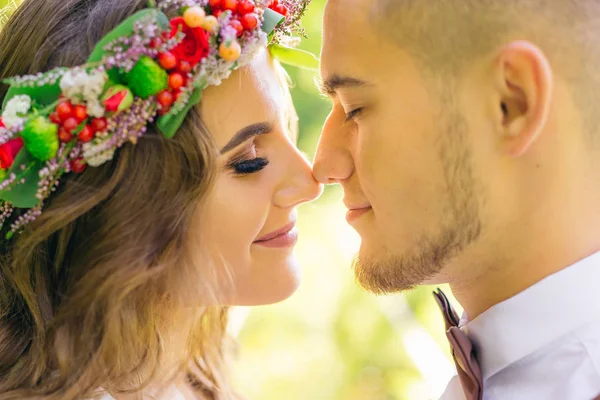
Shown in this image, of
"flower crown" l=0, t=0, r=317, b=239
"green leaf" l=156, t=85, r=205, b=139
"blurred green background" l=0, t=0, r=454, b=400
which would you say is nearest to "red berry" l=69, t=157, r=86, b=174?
"flower crown" l=0, t=0, r=317, b=239

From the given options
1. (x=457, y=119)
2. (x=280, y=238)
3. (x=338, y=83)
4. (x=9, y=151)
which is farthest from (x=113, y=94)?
(x=457, y=119)

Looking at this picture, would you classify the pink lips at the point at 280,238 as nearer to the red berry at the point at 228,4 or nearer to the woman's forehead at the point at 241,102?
the woman's forehead at the point at 241,102

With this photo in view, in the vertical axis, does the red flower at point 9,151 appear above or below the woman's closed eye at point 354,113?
above

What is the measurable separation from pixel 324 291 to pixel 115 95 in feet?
6.31

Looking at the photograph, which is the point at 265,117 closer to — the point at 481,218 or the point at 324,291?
the point at 481,218

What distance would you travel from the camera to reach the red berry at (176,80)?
1.92 meters

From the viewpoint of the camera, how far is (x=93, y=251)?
2.04 m

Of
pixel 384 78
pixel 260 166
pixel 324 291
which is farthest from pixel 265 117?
pixel 324 291

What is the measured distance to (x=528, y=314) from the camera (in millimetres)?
1771

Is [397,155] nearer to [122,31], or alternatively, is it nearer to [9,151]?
[122,31]

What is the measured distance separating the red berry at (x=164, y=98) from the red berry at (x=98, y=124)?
15 cm

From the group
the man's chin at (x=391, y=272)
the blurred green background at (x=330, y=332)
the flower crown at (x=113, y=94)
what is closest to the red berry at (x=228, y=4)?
the flower crown at (x=113, y=94)

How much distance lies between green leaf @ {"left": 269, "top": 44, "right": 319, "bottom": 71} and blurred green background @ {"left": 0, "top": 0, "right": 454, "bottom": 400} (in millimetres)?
1068

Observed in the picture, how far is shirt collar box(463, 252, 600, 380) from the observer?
5.67 feet
